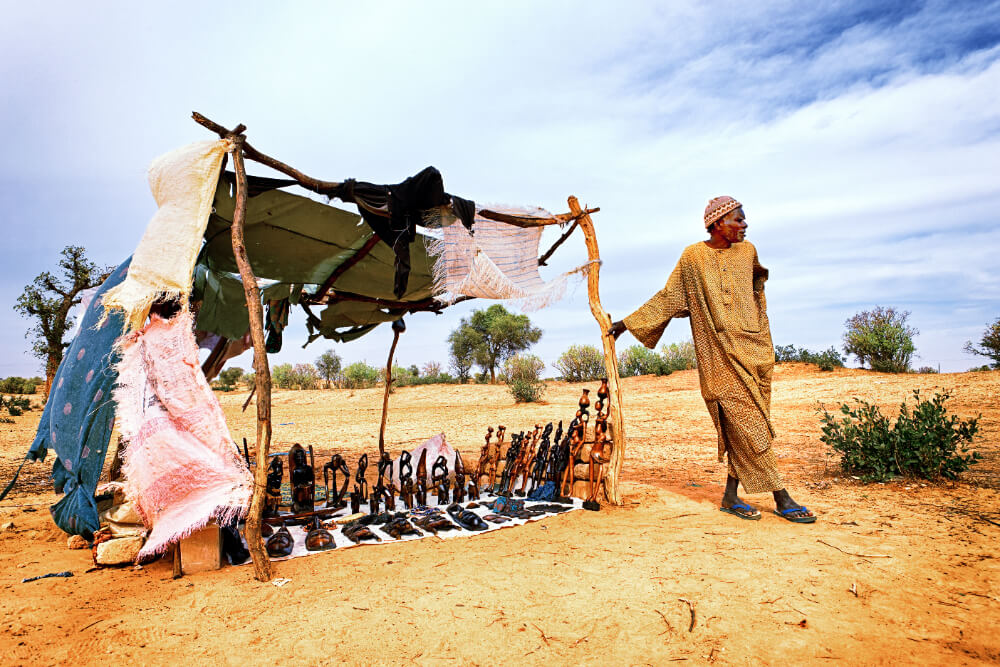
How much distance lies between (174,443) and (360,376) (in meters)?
24.5

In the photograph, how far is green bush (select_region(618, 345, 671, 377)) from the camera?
67.9 ft

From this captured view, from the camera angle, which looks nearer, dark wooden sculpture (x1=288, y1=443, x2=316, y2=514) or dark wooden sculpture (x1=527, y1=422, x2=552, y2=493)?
dark wooden sculpture (x1=288, y1=443, x2=316, y2=514)

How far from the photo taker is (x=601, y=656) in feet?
6.94

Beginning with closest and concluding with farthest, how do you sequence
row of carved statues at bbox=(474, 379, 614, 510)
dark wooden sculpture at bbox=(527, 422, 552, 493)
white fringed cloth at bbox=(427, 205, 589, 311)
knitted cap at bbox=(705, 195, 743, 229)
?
knitted cap at bbox=(705, 195, 743, 229), white fringed cloth at bbox=(427, 205, 589, 311), row of carved statues at bbox=(474, 379, 614, 510), dark wooden sculpture at bbox=(527, 422, 552, 493)

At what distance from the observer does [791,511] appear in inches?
150

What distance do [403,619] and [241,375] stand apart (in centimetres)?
3254

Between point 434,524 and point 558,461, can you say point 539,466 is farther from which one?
point 434,524

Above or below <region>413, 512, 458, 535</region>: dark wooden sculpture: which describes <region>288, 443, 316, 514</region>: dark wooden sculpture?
above

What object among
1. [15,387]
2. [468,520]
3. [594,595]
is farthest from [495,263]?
[15,387]

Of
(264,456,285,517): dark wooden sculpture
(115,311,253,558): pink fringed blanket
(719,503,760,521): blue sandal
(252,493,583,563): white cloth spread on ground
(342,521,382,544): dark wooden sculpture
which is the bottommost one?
(252,493,583,563): white cloth spread on ground

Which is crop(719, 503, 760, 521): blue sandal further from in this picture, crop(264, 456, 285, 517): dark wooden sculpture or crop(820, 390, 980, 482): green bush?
crop(264, 456, 285, 517): dark wooden sculpture

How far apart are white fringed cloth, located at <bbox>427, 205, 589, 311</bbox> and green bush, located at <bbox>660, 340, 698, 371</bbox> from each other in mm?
15938

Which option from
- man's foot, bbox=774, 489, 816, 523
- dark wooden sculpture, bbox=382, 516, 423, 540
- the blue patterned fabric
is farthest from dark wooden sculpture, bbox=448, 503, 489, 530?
the blue patterned fabric

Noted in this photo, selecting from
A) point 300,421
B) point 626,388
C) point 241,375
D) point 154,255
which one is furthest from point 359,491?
point 241,375
